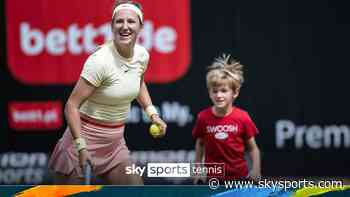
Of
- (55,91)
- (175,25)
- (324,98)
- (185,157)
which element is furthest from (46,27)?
(324,98)

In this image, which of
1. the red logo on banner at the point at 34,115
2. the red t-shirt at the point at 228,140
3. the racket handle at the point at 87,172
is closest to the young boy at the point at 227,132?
the red t-shirt at the point at 228,140

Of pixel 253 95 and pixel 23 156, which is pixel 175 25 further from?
pixel 23 156

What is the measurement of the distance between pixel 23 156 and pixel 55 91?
0.46 metres

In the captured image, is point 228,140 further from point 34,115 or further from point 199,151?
point 34,115

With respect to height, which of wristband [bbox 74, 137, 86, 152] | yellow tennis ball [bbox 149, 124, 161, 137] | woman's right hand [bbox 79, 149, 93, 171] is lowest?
woman's right hand [bbox 79, 149, 93, 171]

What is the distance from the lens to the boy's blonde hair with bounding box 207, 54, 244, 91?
5341mm

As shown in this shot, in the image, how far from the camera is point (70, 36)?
5.88 metres

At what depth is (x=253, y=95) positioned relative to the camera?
5.90 m

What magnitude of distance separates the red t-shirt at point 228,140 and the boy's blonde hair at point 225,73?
0.58 feet

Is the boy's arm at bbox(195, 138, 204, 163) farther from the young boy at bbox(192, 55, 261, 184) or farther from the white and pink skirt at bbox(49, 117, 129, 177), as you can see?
the white and pink skirt at bbox(49, 117, 129, 177)

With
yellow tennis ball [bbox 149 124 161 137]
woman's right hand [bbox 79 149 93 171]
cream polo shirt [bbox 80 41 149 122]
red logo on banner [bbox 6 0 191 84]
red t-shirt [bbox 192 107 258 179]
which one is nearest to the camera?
cream polo shirt [bbox 80 41 149 122]

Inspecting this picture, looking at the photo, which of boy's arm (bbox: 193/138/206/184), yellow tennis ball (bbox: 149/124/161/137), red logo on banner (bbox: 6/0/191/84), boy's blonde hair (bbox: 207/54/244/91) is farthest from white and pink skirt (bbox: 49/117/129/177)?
red logo on banner (bbox: 6/0/191/84)

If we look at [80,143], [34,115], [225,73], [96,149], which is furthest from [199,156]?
[34,115]

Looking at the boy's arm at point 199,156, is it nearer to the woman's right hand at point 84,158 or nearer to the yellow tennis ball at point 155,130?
the yellow tennis ball at point 155,130
